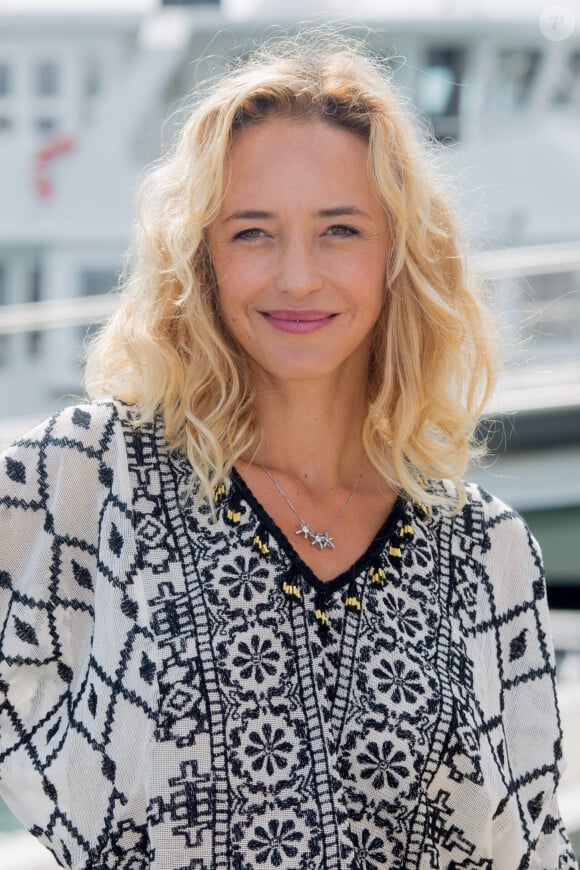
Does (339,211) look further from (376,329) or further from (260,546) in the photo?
(260,546)

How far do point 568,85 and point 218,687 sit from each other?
9.27 m

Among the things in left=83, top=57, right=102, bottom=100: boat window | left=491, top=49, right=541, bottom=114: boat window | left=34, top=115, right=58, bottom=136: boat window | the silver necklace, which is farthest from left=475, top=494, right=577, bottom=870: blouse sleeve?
left=83, top=57, right=102, bottom=100: boat window

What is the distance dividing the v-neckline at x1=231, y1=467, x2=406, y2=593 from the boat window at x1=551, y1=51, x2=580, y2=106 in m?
8.66

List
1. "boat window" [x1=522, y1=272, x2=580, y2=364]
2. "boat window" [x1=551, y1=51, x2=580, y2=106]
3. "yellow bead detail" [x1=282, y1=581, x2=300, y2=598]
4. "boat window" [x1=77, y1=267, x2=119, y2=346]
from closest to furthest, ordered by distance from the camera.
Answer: "yellow bead detail" [x1=282, y1=581, x2=300, y2=598]
"boat window" [x1=522, y1=272, x2=580, y2=364]
"boat window" [x1=77, y1=267, x2=119, y2=346]
"boat window" [x1=551, y1=51, x2=580, y2=106]

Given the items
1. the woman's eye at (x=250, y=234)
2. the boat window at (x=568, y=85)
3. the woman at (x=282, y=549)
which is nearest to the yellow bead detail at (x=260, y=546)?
the woman at (x=282, y=549)

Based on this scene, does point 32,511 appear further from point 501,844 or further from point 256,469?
point 501,844

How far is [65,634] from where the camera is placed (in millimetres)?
1582

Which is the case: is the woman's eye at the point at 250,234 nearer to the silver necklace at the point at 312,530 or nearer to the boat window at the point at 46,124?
the silver necklace at the point at 312,530

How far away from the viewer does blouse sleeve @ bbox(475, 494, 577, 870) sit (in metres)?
1.73

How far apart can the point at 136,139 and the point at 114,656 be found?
29.0 ft

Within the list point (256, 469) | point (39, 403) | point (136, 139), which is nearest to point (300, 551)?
point (256, 469)

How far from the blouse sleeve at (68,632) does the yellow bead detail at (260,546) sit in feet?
0.58

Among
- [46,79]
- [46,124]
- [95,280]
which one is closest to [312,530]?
[95,280]

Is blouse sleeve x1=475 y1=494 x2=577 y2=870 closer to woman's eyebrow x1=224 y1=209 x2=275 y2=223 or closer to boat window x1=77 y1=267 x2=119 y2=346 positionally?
woman's eyebrow x1=224 y1=209 x2=275 y2=223
